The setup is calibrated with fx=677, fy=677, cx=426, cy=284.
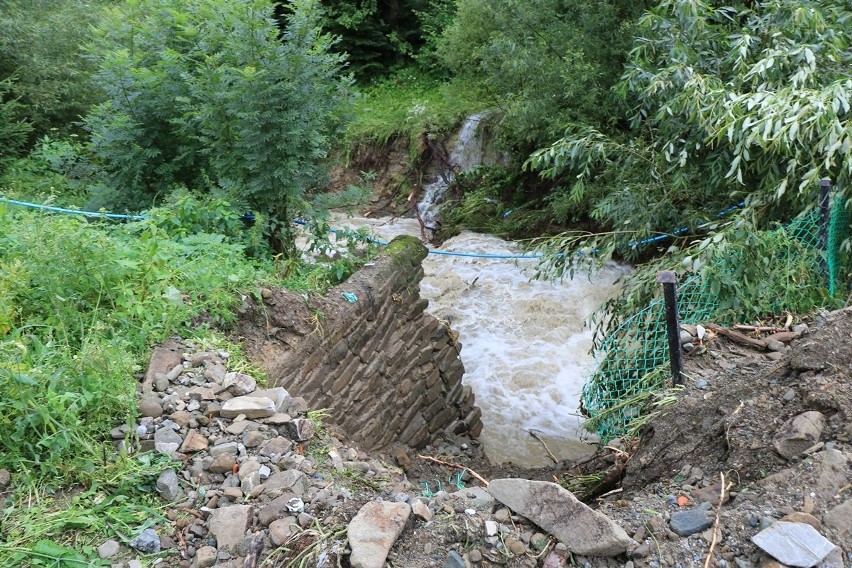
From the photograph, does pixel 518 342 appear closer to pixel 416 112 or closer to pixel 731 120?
pixel 731 120

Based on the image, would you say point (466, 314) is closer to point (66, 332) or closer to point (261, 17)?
point (261, 17)

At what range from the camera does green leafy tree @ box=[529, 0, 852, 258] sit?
383cm

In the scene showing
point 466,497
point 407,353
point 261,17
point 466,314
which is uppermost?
point 261,17

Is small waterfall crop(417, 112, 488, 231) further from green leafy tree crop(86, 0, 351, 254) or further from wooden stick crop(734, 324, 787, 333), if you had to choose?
wooden stick crop(734, 324, 787, 333)

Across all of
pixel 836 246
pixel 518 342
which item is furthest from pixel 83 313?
pixel 518 342

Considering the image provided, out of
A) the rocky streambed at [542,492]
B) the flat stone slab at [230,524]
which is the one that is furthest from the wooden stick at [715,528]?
the flat stone slab at [230,524]

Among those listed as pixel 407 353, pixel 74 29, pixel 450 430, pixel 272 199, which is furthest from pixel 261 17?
pixel 74 29

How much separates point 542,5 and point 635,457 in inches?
266

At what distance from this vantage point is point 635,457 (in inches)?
117

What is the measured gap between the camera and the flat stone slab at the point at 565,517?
2.23 meters

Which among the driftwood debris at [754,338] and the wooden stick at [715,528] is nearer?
the wooden stick at [715,528]

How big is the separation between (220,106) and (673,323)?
3581 mm

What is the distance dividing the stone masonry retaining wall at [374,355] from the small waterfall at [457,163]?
570cm

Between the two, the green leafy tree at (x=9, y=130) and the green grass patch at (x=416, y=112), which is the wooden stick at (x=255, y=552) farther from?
the green grass patch at (x=416, y=112)
